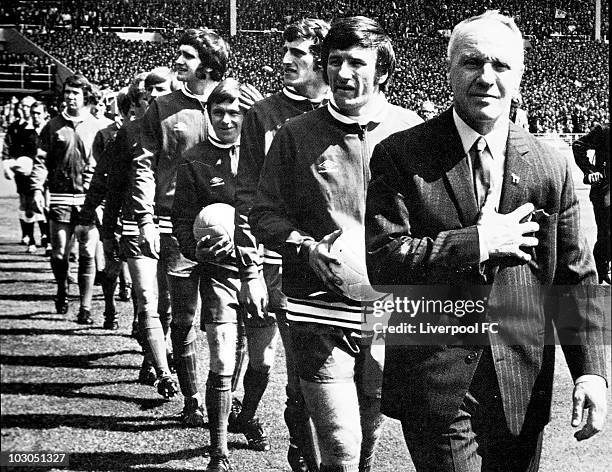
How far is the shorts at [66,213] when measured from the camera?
3.89m

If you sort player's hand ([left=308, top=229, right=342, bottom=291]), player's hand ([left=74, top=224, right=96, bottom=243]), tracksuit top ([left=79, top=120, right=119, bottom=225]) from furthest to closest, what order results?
player's hand ([left=74, top=224, right=96, bottom=243]), tracksuit top ([left=79, top=120, right=119, bottom=225]), player's hand ([left=308, top=229, right=342, bottom=291])

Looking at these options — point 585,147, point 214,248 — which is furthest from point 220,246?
point 585,147

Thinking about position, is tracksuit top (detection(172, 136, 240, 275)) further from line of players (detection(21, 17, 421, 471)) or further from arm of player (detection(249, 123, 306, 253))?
arm of player (detection(249, 123, 306, 253))

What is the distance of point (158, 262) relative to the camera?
3670 millimetres

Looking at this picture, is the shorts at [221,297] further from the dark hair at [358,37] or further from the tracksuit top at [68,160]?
the tracksuit top at [68,160]

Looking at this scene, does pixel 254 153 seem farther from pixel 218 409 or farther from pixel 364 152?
pixel 218 409

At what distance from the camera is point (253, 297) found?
262 centimetres

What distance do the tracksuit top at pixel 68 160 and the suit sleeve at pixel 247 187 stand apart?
110cm

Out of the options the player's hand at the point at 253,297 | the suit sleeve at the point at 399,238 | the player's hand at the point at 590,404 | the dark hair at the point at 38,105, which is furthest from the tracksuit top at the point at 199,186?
the player's hand at the point at 590,404

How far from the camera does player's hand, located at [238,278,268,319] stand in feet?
8.60

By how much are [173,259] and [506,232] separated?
1810 millimetres

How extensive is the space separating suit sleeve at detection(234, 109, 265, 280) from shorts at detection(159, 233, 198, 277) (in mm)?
499

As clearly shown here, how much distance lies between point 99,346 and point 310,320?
2.24 m

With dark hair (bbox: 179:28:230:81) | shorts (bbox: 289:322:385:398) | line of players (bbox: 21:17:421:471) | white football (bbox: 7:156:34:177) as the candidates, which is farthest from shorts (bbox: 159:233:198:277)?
shorts (bbox: 289:322:385:398)
